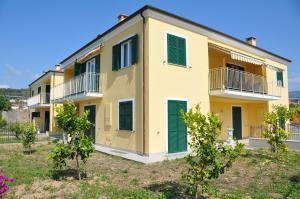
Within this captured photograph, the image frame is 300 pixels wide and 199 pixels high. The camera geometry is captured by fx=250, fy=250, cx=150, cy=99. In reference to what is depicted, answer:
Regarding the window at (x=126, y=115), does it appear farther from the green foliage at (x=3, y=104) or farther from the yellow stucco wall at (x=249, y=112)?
the green foliage at (x=3, y=104)

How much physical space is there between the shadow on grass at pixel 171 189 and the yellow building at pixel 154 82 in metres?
3.66

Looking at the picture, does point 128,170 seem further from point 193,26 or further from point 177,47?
point 193,26

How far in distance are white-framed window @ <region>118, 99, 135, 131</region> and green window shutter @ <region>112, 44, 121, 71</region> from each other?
212 centimetres

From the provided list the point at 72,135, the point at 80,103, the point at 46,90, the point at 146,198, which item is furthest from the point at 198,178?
the point at 46,90

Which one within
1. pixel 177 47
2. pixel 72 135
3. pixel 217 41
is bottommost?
pixel 72 135

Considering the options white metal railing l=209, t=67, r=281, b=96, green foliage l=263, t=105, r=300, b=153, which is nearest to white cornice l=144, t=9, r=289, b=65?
white metal railing l=209, t=67, r=281, b=96

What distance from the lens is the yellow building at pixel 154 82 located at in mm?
12508

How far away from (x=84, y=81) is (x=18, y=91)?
81814 millimetres

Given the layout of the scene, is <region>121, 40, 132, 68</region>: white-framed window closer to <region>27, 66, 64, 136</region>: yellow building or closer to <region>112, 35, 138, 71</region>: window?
<region>112, 35, 138, 71</region>: window

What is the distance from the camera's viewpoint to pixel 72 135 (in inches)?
337

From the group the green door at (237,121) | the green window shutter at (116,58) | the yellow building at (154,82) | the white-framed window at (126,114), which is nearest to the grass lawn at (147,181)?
the yellow building at (154,82)

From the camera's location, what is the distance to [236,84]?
1686cm

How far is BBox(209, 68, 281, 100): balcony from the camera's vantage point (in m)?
15.4

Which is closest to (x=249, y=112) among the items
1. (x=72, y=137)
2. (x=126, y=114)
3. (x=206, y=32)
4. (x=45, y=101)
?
(x=206, y=32)
